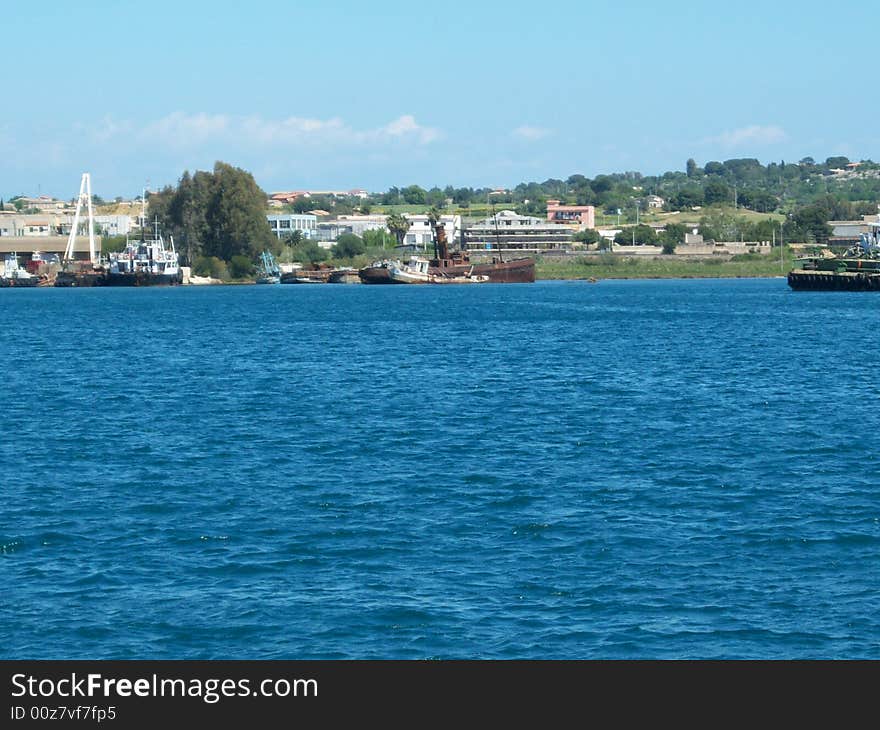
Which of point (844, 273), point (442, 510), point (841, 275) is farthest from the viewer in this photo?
point (844, 273)

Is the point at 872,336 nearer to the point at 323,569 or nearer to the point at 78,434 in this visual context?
the point at 78,434

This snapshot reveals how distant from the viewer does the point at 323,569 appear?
23.7m

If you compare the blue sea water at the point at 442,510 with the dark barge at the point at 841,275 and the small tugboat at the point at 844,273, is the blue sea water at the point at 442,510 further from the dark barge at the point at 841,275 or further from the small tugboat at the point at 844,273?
the small tugboat at the point at 844,273

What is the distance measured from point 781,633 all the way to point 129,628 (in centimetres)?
931

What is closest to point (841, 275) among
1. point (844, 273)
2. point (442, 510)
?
point (844, 273)

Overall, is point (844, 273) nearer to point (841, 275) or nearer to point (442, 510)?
point (841, 275)

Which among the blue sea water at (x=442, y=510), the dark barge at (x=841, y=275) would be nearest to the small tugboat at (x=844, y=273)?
the dark barge at (x=841, y=275)

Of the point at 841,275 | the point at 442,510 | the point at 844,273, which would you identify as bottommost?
the point at 442,510

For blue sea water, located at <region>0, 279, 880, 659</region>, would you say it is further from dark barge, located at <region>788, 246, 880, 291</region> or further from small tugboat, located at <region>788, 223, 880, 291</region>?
small tugboat, located at <region>788, 223, 880, 291</region>

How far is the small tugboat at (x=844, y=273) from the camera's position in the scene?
157 m

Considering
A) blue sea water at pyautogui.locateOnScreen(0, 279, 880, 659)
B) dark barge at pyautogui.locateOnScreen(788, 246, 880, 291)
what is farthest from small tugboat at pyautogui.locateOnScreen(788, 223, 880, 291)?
blue sea water at pyautogui.locateOnScreen(0, 279, 880, 659)

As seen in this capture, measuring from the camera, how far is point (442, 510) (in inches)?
1114

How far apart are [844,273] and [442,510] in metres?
140
